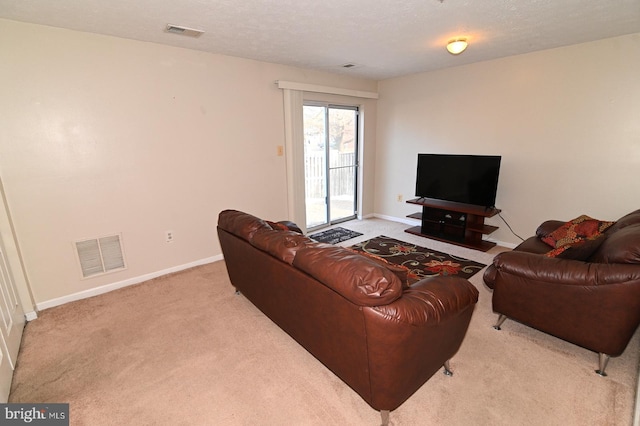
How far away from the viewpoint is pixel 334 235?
15.6 ft

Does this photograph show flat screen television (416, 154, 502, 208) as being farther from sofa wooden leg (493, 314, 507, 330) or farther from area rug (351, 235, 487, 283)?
sofa wooden leg (493, 314, 507, 330)

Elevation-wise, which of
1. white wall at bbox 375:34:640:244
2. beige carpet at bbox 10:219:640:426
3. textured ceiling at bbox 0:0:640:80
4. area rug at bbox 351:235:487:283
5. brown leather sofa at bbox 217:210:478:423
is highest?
textured ceiling at bbox 0:0:640:80

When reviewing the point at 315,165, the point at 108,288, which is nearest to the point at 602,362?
the point at 315,165

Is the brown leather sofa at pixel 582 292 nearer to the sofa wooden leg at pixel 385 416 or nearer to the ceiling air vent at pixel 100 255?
the sofa wooden leg at pixel 385 416

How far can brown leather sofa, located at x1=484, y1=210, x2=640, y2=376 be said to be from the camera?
1.72m

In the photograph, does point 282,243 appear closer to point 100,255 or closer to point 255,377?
point 255,377

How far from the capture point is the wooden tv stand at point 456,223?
4043mm

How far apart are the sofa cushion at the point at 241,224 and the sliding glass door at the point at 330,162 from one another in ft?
7.81

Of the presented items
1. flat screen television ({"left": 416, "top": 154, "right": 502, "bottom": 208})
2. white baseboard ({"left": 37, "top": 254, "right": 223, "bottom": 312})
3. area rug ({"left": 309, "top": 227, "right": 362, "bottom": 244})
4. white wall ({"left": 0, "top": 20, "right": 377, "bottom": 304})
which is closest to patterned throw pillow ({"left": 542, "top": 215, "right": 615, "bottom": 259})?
flat screen television ({"left": 416, "top": 154, "right": 502, "bottom": 208})

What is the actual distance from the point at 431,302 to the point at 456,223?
3196 mm

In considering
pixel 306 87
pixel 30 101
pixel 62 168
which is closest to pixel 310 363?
pixel 62 168

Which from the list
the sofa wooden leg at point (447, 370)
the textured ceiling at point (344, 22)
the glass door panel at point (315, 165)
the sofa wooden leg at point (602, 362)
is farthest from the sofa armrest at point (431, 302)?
the glass door panel at point (315, 165)

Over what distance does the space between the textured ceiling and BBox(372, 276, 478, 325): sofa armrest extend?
2.00m

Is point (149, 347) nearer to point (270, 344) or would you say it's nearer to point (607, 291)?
point (270, 344)
